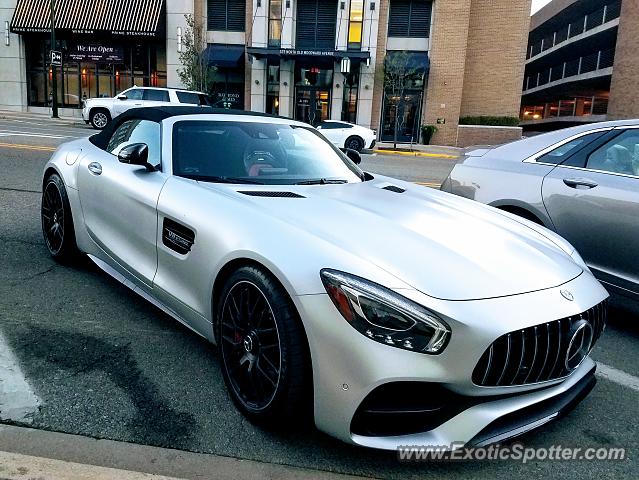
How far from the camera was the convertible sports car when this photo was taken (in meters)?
2.10

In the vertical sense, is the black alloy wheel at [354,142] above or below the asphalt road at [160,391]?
above

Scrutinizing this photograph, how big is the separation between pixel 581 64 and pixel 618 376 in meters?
47.1

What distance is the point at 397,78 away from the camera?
25078 mm

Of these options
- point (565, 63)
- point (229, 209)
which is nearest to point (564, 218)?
point (229, 209)

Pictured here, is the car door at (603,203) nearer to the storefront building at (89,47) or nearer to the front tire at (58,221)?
the front tire at (58,221)

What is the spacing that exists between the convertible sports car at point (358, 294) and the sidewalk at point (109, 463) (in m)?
0.23

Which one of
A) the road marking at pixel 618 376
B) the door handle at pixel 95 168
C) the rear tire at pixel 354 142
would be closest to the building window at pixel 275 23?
the rear tire at pixel 354 142

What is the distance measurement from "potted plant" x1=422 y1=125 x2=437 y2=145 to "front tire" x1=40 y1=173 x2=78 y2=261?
78.8ft

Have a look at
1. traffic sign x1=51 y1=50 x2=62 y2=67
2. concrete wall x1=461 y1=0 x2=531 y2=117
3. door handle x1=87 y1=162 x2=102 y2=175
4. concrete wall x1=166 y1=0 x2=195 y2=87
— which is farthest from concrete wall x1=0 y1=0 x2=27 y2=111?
door handle x1=87 y1=162 x2=102 y2=175

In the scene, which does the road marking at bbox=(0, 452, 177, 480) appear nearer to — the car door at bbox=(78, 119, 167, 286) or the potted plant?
the car door at bbox=(78, 119, 167, 286)

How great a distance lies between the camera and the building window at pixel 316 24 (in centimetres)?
2669

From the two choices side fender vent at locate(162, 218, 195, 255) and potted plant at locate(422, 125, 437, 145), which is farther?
potted plant at locate(422, 125, 437, 145)

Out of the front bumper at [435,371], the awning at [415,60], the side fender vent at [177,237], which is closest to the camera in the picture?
the front bumper at [435,371]

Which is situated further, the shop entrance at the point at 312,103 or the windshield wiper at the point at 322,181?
the shop entrance at the point at 312,103
